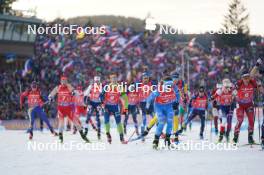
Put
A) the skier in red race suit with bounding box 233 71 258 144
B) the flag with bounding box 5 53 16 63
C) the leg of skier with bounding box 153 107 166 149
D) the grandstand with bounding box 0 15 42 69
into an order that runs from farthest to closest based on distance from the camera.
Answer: the flag with bounding box 5 53 16 63 < the grandstand with bounding box 0 15 42 69 < the skier in red race suit with bounding box 233 71 258 144 < the leg of skier with bounding box 153 107 166 149

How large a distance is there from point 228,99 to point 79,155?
6.75 metres

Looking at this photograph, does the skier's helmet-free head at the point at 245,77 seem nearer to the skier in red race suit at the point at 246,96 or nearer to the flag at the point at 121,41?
the skier in red race suit at the point at 246,96

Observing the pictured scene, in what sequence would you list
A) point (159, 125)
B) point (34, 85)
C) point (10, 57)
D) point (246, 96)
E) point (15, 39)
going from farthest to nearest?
point (15, 39) < point (10, 57) < point (34, 85) < point (246, 96) < point (159, 125)

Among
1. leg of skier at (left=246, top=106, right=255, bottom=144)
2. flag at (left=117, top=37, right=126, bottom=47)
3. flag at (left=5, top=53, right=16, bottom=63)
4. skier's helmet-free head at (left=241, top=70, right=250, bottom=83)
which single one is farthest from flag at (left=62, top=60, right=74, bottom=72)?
leg of skier at (left=246, top=106, right=255, bottom=144)

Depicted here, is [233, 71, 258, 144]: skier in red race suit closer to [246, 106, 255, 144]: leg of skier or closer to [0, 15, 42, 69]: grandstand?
[246, 106, 255, 144]: leg of skier

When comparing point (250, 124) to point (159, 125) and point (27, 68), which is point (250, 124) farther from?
point (27, 68)

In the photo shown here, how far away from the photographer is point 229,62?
170ft

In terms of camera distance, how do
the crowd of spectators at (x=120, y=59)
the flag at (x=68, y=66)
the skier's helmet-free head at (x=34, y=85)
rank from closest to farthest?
the skier's helmet-free head at (x=34, y=85) < the crowd of spectators at (x=120, y=59) < the flag at (x=68, y=66)

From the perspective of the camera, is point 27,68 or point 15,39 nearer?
point 27,68

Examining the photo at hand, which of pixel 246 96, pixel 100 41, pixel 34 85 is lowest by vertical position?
pixel 246 96

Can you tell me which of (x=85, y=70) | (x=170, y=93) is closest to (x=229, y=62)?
(x=85, y=70)

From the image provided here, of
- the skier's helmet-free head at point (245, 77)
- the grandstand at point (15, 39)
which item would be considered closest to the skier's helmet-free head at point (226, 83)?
the skier's helmet-free head at point (245, 77)

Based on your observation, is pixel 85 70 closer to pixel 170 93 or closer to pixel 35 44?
pixel 35 44

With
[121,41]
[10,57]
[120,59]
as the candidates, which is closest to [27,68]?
[10,57]
